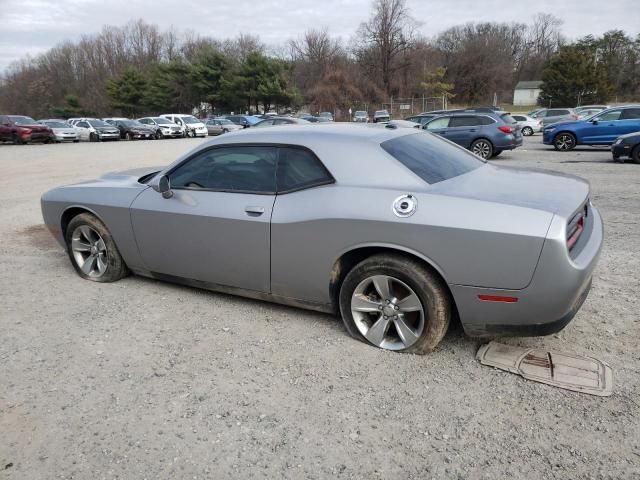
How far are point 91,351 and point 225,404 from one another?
1276 millimetres

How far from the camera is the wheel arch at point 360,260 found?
3.00 m

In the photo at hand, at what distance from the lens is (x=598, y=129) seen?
16.2 meters

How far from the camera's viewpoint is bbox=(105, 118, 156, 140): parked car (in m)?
31.5

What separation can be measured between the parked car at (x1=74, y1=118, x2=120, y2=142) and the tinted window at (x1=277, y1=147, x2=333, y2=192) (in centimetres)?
3084

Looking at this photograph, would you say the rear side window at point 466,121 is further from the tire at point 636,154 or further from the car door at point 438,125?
the tire at point 636,154

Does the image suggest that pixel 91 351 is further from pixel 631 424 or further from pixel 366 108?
pixel 366 108

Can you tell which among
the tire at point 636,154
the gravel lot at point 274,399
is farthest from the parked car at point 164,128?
the gravel lot at point 274,399

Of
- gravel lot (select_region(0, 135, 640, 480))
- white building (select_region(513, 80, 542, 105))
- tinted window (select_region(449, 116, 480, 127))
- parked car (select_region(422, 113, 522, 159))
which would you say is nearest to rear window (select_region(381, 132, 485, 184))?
gravel lot (select_region(0, 135, 640, 480))

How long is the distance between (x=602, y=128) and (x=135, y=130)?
88.6ft

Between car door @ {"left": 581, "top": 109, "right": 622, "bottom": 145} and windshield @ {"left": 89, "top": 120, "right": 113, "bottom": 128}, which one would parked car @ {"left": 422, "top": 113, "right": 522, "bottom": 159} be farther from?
windshield @ {"left": 89, "top": 120, "right": 113, "bottom": 128}

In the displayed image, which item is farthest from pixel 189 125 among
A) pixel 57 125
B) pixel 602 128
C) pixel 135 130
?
pixel 602 128

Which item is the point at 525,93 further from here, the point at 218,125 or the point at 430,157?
the point at 430,157

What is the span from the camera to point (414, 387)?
2881 mm

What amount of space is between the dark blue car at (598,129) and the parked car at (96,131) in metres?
26.0
